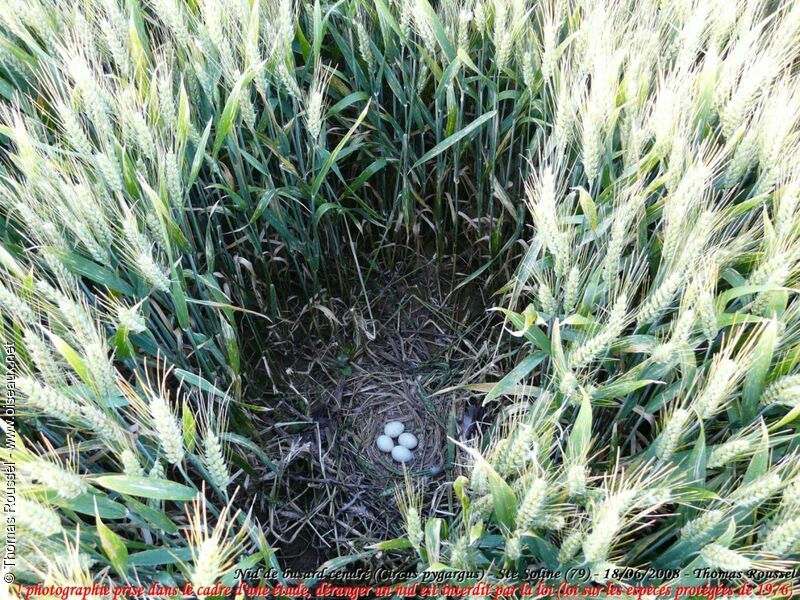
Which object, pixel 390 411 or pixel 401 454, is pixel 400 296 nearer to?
pixel 390 411

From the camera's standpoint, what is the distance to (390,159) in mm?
1186

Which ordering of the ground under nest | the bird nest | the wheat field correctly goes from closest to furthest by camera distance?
the wheat field
the ground under nest
the bird nest

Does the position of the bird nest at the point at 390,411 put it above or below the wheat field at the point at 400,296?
below

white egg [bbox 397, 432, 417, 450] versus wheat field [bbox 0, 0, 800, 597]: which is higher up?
wheat field [bbox 0, 0, 800, 597]

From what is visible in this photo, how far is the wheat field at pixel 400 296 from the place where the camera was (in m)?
0.71

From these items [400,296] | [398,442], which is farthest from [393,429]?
[400,296]

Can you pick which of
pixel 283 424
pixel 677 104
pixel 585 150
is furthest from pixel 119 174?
pixel 677 104

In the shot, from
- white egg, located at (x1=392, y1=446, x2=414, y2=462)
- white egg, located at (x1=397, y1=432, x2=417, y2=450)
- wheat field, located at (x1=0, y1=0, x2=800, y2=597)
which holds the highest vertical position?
wheat field, located at (x1=0, y1=0, x2=800, y2=597)

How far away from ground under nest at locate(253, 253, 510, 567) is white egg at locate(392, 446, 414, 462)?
28 mm

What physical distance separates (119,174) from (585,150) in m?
0.64

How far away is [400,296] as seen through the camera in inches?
54.7

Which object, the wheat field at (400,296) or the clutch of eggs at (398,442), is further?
the clutch of eggs at (398,442)

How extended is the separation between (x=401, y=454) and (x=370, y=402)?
0.14 m

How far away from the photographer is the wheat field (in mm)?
709
